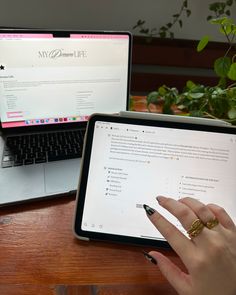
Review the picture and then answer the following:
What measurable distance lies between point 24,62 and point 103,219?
47 cm

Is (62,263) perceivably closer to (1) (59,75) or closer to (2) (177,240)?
(2) (177,240)

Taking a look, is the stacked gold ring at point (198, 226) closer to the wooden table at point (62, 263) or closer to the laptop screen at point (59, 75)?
the wooden table at point (62, 263)

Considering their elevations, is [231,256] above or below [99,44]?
below

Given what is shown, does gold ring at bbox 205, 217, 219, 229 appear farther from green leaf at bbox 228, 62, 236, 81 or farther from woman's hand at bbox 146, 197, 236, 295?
green leaf at bbox 228, 62, 236, 81

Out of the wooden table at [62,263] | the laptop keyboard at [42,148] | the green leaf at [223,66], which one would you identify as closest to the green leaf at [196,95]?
the green leaf at [223,66]

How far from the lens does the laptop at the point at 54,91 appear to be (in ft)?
2.43

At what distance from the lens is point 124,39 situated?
83 cm

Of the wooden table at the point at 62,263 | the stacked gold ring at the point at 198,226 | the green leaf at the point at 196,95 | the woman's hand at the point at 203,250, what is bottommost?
the wooden table at the point at 62,263

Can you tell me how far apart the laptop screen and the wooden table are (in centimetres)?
32

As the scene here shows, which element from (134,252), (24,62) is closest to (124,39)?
(24,62)

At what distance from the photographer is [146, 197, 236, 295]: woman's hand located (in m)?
0.36

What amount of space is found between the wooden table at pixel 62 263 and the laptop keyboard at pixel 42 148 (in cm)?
16

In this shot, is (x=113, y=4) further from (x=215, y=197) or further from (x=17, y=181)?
(x=215, y=197)

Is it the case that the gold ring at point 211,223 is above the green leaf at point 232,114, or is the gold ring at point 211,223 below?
above
